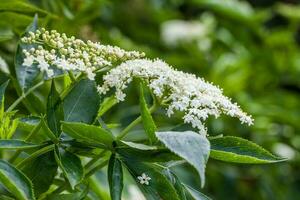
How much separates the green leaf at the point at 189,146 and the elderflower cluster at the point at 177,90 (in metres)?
0.09

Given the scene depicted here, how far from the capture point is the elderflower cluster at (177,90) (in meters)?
0.83

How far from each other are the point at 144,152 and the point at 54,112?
121 mm

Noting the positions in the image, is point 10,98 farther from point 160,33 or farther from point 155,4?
point 160,33

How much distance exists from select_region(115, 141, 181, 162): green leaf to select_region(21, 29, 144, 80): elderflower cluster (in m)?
0.09

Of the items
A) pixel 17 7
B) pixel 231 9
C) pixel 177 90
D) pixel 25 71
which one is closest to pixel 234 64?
pixel 231 9

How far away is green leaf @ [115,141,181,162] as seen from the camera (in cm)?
78

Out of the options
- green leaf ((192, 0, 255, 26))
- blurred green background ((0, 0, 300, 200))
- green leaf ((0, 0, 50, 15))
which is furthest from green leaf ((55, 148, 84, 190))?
green leaf ((192, 0, 255, 26))

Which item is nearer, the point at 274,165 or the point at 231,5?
the point at 274,165

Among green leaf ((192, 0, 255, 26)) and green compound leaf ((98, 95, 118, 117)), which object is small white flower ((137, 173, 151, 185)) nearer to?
green compound leaf ((98, 95, 118, 117))

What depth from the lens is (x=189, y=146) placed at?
71 cm

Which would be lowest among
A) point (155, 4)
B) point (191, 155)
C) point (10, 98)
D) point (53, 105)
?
point (191, 155)

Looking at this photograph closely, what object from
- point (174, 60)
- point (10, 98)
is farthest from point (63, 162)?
point (174, 60)

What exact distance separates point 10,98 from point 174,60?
3.65 feet

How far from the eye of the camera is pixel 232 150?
799mm
